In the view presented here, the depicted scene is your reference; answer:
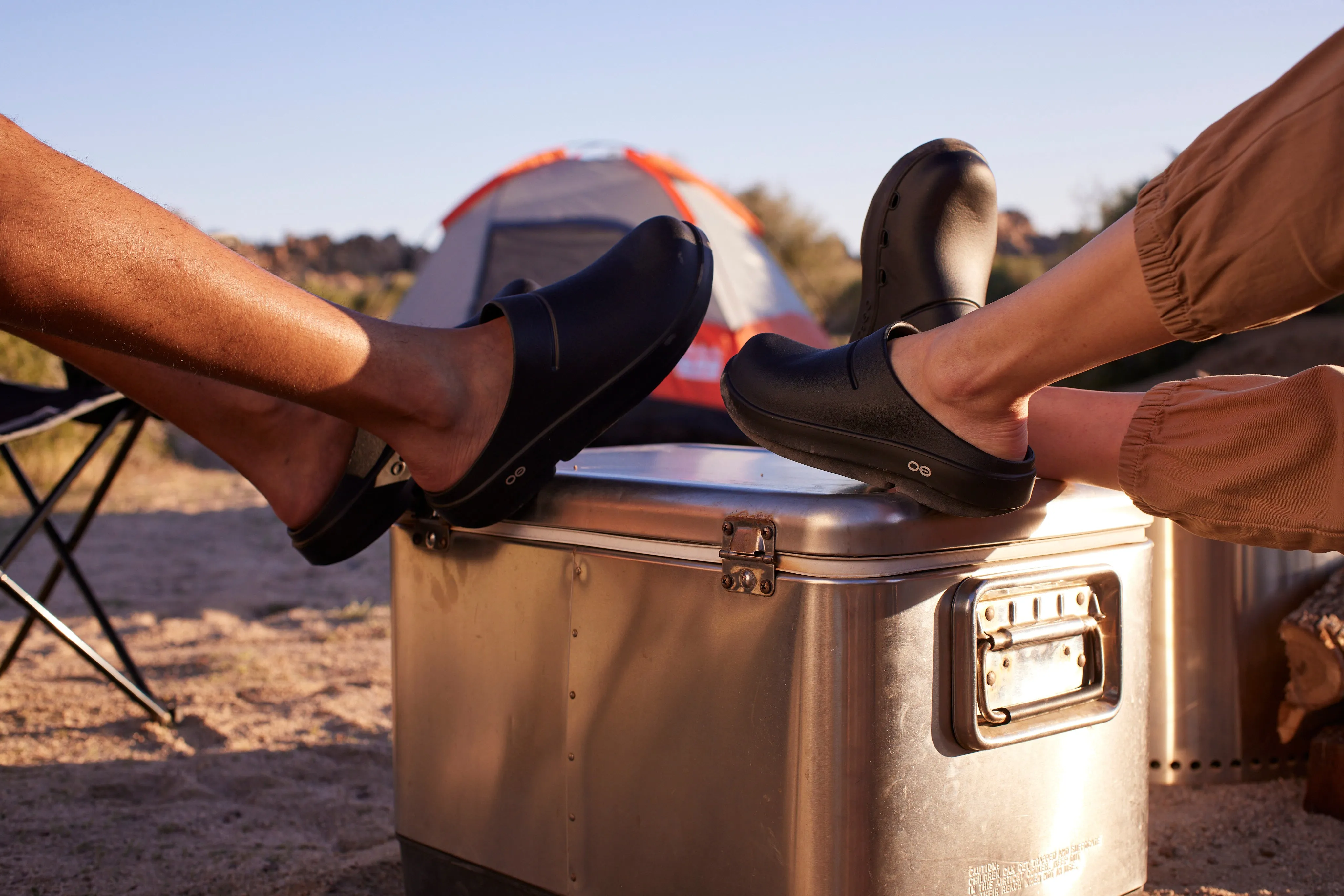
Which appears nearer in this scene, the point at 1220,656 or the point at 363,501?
the point at 363,501

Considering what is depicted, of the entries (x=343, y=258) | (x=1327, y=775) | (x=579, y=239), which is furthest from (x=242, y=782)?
(x=343, y=258)

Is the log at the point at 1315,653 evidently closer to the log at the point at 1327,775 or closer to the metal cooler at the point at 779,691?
the log at the point at 1327,775

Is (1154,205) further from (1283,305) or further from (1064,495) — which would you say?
(1064,495)

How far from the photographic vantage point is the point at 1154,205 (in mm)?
724

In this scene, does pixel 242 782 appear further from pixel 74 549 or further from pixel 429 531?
pixel 429 531

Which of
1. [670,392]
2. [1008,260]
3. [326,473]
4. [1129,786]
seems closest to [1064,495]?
[1129,786]

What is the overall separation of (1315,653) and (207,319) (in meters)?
1.51

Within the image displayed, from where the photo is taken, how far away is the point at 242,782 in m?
1.65

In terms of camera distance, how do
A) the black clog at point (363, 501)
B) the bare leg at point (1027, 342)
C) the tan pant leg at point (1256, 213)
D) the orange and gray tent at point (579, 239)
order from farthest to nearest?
the orange and gray tent at point (579, 239) → the black clog at point (363, 501) → the bare leg at point (1027, 342) → the tan pant leg at point (1256, 213)

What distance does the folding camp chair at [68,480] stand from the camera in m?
1.63

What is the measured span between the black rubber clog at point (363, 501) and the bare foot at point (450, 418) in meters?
0.10

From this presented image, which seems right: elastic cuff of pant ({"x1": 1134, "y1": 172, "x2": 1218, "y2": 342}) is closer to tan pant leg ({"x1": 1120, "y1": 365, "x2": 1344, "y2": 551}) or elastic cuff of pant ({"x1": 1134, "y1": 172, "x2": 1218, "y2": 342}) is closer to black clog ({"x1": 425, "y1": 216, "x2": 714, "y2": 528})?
tan pant leg ({"x1": 1120, "y1": 365, "x2": 1344, "y2": 551})

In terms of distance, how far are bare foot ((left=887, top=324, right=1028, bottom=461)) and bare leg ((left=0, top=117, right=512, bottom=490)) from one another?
16.5 inches

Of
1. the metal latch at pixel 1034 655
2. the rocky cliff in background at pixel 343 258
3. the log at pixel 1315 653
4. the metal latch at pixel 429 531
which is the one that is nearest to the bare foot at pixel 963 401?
the metal latch at pixel 1034 655
